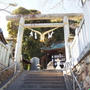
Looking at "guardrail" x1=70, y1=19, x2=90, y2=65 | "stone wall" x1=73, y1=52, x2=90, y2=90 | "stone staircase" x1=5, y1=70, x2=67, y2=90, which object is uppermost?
"guardrail" x1=70, y1=19, x2=90, y2=65

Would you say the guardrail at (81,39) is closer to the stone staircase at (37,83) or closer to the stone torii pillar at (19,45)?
the stone staircase at (37,83)

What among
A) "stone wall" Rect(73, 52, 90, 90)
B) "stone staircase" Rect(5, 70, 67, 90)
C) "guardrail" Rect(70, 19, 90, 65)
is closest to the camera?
"stone wall" Rect(73, 52, 90, 90)

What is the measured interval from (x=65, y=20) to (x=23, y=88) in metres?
5.64

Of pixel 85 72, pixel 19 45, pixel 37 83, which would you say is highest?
pixel 19 45

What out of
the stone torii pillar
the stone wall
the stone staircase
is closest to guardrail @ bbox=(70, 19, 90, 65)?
the stone wall

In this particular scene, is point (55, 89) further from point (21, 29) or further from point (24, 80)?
point (21, 29)

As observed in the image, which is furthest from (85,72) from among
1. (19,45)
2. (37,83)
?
(19,45)

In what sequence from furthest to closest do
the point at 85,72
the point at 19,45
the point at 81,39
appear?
1. the point at 19,45
2. the point at 81,39
3. the point at 85,72

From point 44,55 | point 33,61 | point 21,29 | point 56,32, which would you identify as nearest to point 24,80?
point 21,29

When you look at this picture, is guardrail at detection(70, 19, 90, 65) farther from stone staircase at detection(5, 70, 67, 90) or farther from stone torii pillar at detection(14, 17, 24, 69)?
stone torii pillar at detection(14, 17, 24, 69)

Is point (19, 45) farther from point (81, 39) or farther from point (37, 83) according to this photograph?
point (81, 39)

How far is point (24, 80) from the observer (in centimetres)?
555

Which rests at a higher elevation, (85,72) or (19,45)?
(19,45)

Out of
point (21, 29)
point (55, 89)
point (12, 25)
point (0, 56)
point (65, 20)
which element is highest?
point (12, 25)
